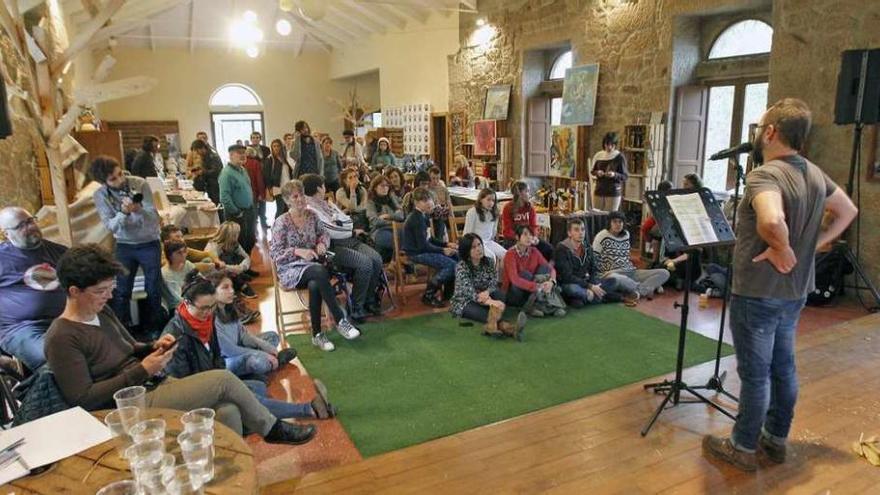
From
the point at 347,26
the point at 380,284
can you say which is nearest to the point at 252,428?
the point at 380,284

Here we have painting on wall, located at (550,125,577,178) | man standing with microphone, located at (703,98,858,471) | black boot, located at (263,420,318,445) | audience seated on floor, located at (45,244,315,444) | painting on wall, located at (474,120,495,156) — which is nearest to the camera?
audience seated on floor, located at (45,244,315,444)

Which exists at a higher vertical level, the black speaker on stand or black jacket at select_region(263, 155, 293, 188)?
the black speaker on stand

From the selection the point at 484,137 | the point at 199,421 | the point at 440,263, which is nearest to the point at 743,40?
the point at 440,263

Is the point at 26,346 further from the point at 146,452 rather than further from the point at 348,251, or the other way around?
the point at 348,251

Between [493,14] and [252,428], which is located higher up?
[493,14]

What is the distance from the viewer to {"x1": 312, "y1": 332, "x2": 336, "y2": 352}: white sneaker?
408 cm

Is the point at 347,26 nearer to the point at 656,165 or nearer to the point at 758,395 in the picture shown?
the point at 656,165

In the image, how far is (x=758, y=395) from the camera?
2381 mm

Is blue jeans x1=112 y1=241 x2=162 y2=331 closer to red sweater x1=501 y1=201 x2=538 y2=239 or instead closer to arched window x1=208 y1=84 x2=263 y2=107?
red sweater x1=501 y1=201 x2=538 y2=239

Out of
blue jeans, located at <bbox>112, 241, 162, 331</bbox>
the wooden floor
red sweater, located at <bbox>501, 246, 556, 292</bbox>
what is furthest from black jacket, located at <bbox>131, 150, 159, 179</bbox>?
the wooden floor

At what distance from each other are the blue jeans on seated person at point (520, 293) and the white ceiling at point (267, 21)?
7.00 metres

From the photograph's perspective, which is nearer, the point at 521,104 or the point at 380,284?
the point at 380,284

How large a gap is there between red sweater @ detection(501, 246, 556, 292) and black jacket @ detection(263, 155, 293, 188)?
13.0 ft

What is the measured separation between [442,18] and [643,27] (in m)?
5.25
